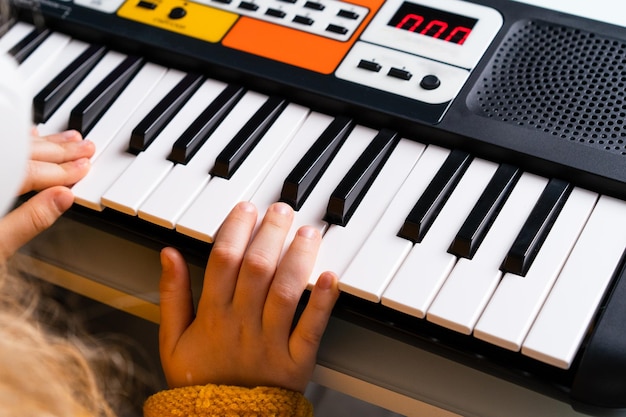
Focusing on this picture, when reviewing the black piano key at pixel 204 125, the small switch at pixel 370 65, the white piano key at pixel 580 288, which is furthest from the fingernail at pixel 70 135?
the white piano key at pixel 580 288

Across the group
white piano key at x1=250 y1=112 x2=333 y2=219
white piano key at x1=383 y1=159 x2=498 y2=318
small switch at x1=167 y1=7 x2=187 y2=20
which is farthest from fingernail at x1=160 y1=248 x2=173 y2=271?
small switch at x1=167 y1=7 x2=187 y2=20

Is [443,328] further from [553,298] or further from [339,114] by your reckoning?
[339,114]

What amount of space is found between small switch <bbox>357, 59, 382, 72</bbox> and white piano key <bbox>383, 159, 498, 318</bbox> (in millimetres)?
174

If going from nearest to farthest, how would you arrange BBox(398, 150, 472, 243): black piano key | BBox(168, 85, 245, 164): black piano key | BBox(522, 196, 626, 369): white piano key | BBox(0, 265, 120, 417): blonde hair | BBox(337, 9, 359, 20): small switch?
BBox(0, 265, 120, 417): blonde hair
BBox(522, 196, 626, 369): white piano key
BBox(398, 150, 472, 243): black piano key
BBox(168, 85, 245, 164): black piano key
BBox(337, 9, 359, 20): small switch

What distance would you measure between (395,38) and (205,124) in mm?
258

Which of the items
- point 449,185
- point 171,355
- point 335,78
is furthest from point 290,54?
point 171,355

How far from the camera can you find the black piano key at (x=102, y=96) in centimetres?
102

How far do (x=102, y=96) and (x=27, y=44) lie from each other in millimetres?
169

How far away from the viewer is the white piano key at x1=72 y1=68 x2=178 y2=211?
0.95 metres

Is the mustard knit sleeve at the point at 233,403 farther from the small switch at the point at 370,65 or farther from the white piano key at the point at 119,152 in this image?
the small switch at the point at 370,65

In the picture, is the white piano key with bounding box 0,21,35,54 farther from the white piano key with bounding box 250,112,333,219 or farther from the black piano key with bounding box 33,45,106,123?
the white piano key with bounding box 250,112,333,219

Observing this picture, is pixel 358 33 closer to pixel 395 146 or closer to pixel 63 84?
pixel 395 146

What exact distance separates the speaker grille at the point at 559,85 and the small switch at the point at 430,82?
4 cm

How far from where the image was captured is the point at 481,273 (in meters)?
0.83
